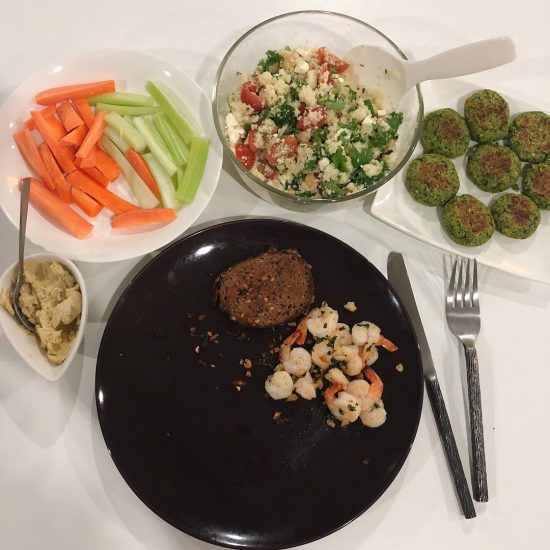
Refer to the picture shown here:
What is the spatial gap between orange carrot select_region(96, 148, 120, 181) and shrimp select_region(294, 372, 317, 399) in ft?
3.19

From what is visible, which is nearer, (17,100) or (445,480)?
(17,100)

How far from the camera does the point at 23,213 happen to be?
1717 millimetres

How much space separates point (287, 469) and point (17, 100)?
A: 1.56 m

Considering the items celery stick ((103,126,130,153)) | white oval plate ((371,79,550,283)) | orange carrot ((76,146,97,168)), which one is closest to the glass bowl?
white oval plate ((371,79,550,283))

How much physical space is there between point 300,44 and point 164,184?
74 centimetres

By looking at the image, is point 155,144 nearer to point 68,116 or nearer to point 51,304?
point 68,116

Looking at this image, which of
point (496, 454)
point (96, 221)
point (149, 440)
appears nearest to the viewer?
point (149, 440)

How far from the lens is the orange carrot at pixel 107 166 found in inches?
72.7

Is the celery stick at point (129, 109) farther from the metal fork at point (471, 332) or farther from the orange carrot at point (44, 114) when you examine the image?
the metal fork at point (471, 332)

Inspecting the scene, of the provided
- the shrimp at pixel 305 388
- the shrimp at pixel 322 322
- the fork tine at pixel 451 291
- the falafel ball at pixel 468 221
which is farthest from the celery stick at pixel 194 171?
the fork tine at pixel 451 291

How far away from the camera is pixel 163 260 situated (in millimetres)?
1825

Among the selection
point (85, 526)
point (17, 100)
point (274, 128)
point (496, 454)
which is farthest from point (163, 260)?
point (496, 454)

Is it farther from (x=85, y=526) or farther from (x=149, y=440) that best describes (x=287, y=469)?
(x=85, y=526)

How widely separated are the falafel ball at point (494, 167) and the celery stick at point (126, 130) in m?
1.23
